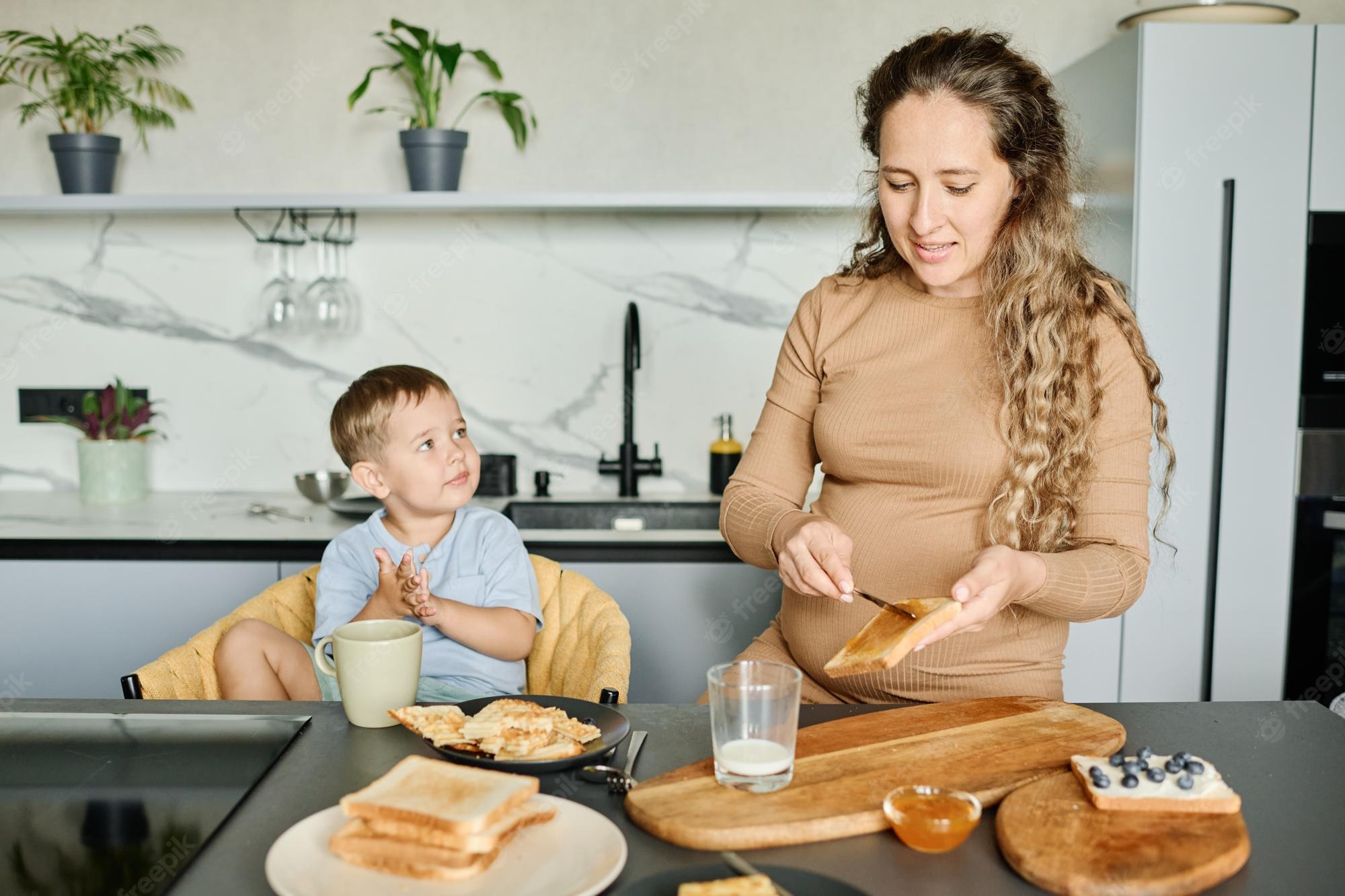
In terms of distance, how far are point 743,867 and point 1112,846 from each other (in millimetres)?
297

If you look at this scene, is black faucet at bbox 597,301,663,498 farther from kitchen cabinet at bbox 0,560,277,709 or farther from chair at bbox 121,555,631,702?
chair at bbox 121,555,631,702

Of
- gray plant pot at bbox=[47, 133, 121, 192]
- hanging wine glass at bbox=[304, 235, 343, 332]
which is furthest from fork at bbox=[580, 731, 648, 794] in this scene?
gray plant pot at bbox=[47, 133, 121, 192]

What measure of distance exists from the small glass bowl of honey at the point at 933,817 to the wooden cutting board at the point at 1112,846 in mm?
35

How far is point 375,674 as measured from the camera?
115cm

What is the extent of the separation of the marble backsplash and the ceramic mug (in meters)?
1.69

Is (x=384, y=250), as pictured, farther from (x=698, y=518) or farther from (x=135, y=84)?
(x=698, y=518)

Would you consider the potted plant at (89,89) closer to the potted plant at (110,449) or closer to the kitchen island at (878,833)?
the potted plant at (110,449)

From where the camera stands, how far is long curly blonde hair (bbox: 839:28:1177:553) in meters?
1.42

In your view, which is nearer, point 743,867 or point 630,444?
point 743,867

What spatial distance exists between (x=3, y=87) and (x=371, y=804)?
8.66ft

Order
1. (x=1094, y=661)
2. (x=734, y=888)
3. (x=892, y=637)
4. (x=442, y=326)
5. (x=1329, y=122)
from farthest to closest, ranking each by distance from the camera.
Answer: (x=442, y=326), (x=1094, y=661), (x=1329, y=122), (x=892, y=637), (x=734, y=888)

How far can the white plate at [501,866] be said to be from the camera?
2.73ft

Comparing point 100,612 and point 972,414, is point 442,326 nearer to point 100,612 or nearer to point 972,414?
point 100,612

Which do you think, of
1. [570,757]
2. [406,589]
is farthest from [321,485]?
[570,757]
